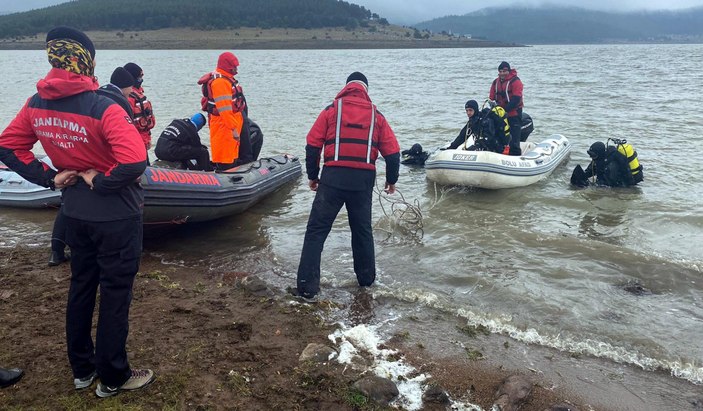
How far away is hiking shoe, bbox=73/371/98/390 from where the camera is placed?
2.74 metres

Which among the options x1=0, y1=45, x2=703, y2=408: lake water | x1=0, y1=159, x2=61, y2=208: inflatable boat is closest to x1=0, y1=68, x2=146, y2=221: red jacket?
x1=0, y1=45, x2=703, y2=408: lake water

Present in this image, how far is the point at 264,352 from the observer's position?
10.8 feet

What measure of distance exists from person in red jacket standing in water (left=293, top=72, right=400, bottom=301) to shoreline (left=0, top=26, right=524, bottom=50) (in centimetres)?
6847

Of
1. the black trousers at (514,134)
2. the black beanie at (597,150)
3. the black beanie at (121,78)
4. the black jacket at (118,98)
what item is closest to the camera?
the black jacket at (118,98)

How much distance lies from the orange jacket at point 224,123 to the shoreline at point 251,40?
65920mm

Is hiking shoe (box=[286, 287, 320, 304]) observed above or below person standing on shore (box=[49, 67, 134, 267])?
below

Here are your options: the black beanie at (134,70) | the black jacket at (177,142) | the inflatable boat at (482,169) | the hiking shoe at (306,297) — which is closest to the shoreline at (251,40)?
the inflatable boat at (482,169)

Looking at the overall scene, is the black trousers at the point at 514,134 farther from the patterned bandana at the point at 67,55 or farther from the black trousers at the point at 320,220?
the patterned bandana at the point at 67,55

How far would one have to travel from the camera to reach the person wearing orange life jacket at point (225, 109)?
6.04 metres

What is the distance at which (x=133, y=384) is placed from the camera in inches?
108

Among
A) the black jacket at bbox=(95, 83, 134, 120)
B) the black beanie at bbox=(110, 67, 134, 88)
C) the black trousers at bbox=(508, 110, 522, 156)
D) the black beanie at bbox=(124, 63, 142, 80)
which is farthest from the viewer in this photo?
the black trousers at bbox=(508, 110, 522, 156)

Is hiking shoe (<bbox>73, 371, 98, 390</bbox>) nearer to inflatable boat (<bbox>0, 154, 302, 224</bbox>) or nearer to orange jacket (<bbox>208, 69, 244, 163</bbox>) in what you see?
inflatable boat (<bbox>0, 154, 302, 224</bbox>)

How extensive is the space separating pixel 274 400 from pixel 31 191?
523 cm

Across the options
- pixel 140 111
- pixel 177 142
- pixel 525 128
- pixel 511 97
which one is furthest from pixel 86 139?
pixel 525 128
